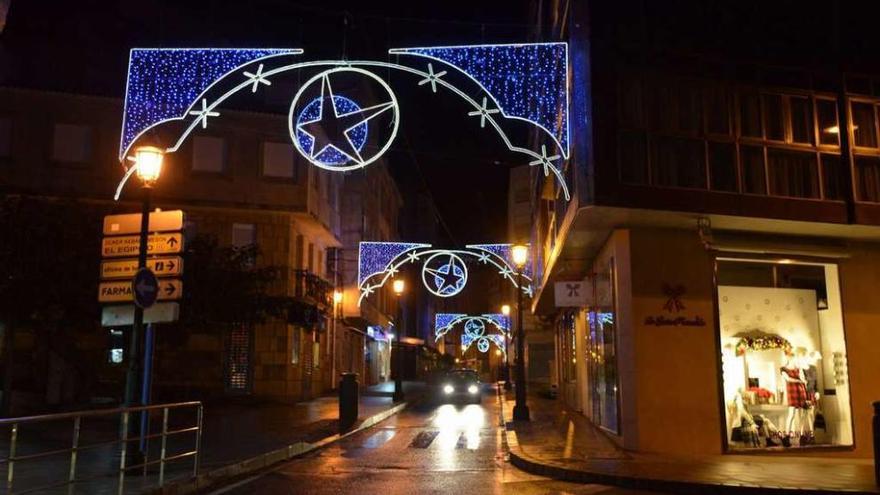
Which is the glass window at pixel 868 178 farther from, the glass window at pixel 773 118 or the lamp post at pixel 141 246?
the lamp post at pixel 141 246

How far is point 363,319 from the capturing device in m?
41.7

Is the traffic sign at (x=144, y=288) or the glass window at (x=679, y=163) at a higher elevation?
the glass window at (x=679, y=163)

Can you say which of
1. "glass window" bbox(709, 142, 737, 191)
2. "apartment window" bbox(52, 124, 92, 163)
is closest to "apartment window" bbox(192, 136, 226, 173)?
"apartment window" bbox(52, 124, 92, 163)

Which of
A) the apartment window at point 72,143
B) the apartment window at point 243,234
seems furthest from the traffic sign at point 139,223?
the apartment window at point 72,143

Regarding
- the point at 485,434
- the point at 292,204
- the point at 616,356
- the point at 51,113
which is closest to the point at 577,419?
the point at 485,434

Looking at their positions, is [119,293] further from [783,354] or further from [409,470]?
[783,354]

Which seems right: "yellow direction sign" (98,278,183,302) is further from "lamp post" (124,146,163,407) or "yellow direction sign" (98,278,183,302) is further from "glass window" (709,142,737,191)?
"glass window" (709,142,737,191)

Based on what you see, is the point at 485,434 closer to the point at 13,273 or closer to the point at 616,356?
the point at 616,356

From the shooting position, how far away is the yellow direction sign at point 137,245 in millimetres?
11820

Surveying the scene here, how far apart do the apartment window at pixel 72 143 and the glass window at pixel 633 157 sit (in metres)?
20.8

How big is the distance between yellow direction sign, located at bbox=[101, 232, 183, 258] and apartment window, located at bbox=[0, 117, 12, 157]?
58.9ft

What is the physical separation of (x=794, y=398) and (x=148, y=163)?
Result: 1255cm

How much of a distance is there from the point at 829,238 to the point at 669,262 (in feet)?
11.9

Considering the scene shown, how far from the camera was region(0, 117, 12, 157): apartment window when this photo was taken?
26.6 m
